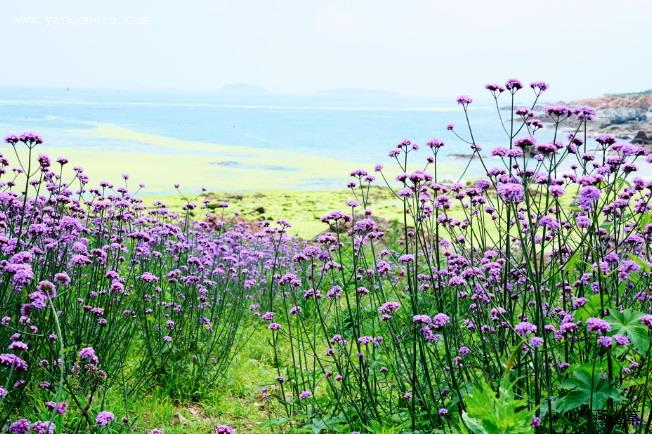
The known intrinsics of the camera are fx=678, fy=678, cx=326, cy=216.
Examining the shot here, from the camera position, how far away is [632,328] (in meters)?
2.46

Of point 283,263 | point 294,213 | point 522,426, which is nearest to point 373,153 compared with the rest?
point 294,213

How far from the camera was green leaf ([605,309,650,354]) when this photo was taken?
7.92 feet

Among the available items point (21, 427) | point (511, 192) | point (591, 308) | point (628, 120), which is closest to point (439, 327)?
point (591, 308)

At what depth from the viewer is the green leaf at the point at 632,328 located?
2.41 meters

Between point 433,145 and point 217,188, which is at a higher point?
point 433,145

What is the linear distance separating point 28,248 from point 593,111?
3.38 m

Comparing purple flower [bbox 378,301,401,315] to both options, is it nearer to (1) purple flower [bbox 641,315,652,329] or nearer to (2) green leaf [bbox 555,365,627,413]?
(2) green leaf [bbox 555,365,627,413]

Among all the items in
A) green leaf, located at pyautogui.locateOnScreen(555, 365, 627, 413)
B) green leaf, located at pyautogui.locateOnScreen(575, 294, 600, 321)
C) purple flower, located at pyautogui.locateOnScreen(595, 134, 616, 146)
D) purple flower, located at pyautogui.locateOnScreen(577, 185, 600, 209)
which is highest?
purple flower, located at pyautogui.locateOnScreen(595, 134, 616, 146)

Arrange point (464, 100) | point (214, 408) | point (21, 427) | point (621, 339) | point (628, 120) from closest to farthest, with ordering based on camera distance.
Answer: point (621, 339) < point (21, 427) < point (464, 100) < point (214, 408) < point (628, 120)

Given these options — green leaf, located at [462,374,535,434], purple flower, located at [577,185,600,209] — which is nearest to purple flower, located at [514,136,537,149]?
purple flower, located at [577,185,600,209]

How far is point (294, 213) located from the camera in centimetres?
1399

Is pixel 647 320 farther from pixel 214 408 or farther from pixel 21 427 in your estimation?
pixel 214 408

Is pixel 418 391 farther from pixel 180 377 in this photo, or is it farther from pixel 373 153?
pixel 373 153

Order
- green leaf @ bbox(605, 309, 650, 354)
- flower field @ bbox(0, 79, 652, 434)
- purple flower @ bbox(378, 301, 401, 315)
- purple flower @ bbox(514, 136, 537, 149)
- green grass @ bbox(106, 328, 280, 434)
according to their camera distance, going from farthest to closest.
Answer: green grass @ bbox(106, 328, 280, 434), purple flower @ bbox(378, 301, 401, 315), purple flower @ bbox(514, 136, 537, 149), flower field @ bbox(0, 79, 652, 434), green leaf @ bbox(605, 309, 650, 354)
